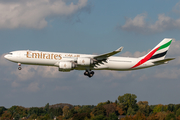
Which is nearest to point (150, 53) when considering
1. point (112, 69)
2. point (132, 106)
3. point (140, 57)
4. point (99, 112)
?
point (140, 57)

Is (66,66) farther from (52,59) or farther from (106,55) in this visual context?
(106,55)

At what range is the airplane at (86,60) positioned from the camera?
4531 centimetres

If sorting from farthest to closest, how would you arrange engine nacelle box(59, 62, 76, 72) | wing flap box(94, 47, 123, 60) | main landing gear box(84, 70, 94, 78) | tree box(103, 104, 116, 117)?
tree box(103, 104, 116, 117), main landing gear box(84, 70, 94, 78), engine nacelle box(59, 62, 76, 72), wing flap box(94, 47, 123, 60)

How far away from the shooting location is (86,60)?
150 ft

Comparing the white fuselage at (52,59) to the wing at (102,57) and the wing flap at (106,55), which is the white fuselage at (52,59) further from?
the wing flap at (106,55)

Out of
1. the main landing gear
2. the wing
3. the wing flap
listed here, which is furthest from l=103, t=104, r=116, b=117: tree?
the wing flap

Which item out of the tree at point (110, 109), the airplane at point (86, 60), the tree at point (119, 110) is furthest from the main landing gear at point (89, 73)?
the tree at point (119, 110)

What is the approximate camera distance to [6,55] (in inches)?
1839

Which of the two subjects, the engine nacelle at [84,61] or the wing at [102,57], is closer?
the wing at [102,57]

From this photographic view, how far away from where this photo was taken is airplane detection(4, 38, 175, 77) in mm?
45312

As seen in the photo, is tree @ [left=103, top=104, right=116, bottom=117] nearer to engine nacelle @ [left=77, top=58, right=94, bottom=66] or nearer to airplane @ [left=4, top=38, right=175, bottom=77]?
airplane @ [left=4, top=38, right=175, bottom=77]

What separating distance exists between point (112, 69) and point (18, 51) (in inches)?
765

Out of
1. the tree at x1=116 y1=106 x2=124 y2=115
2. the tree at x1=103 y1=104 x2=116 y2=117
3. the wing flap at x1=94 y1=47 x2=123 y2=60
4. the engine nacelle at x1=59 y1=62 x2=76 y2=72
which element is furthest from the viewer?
the tree at x1=116 y1=106 x2=124 y2=115

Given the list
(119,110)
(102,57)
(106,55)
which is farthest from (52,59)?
(119,110)
